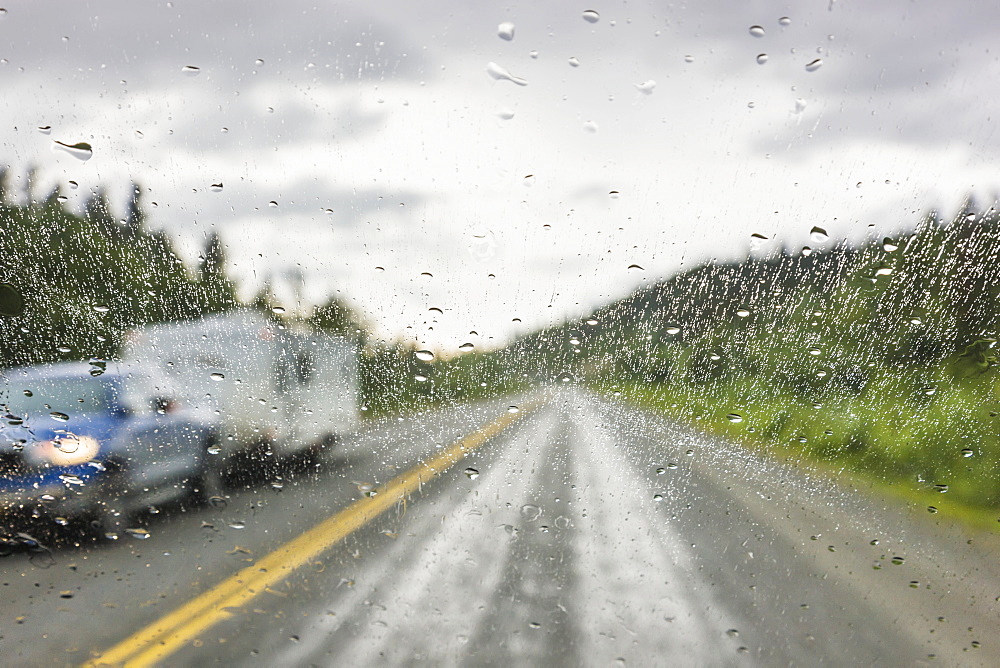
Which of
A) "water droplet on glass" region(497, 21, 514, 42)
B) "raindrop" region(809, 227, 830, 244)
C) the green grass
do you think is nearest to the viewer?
"water droplet on glass" region(497, 21, 514, 42)

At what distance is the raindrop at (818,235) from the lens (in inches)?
66.6

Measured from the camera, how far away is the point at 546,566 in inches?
75.0

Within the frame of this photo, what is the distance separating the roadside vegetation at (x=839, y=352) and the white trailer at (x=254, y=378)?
647 millimetres

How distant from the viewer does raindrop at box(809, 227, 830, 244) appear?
5.55 feet

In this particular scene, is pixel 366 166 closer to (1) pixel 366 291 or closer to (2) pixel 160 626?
(1) pixel 366 291

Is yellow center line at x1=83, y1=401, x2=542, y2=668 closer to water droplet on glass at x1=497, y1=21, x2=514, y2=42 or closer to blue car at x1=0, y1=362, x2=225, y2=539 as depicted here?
blue car at x1=0, y1=362, x2=225, y2=539

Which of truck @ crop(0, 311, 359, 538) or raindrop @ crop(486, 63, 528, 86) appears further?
truck @ crop(0, 311, 359, 538)

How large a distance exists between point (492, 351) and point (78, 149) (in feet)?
4.55

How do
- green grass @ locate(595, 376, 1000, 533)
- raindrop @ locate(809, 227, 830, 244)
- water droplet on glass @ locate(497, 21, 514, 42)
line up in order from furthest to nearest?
1. green grass @ locate(595, 376, 1000, 533)
2. raindrop @ locate(809, 227, 830, 244)
3. water droplet on glass @ locate(497, 21, 514, 42)

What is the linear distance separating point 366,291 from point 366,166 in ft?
1.23

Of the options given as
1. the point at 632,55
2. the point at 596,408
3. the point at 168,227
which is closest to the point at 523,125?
the point at 632,55

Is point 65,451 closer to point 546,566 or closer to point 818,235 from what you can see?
point 546,566

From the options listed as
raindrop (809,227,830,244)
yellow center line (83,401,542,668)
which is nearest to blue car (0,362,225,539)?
yellow center line (83,401,542,668)

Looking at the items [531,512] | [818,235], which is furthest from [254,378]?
[818,235]
